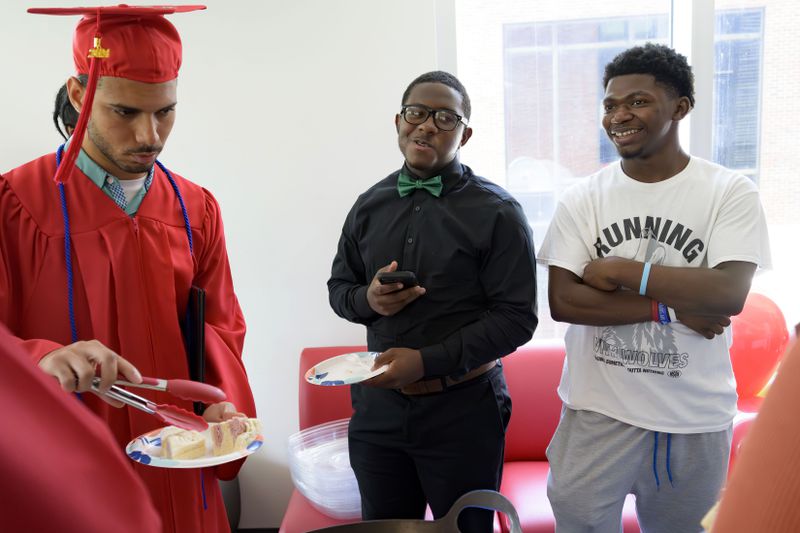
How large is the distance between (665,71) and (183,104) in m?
2.27

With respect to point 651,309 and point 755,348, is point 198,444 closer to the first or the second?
point 651,309

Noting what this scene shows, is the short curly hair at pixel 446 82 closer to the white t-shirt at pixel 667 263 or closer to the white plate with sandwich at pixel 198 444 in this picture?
the white t-shirt at pixel 667 263

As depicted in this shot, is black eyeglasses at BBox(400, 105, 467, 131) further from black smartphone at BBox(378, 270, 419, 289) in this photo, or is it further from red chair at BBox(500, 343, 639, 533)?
red chair at BBox(500, 343, 639, 533)

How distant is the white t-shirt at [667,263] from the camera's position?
→ 1859 mm

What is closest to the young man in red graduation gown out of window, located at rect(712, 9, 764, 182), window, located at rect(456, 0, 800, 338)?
window, located at rect(456, 0, 800, 338)

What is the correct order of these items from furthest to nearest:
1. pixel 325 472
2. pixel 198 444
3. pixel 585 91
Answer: pixel 585 91 < pixel 325 472 < pixel 198 444

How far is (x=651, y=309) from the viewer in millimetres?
1859

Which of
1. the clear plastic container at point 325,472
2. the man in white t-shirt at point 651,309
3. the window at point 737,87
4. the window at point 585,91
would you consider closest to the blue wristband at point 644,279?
the man in white t-shirt at point 651,309

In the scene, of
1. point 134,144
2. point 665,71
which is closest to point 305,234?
point 134,144

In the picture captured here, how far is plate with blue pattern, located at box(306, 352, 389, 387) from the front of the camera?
1774mm

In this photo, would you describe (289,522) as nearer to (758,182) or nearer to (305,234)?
(305,234)

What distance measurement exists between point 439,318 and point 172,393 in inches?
33.3

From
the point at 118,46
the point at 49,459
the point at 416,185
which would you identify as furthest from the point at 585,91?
the point at 49,459

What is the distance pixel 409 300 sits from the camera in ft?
6.38
